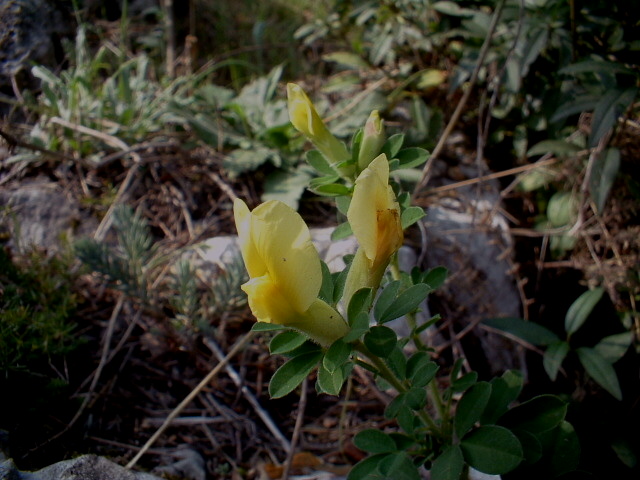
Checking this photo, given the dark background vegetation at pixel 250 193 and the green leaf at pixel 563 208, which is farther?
the green leaf at pixel 563 208

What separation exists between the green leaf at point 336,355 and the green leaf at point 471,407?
45 cm

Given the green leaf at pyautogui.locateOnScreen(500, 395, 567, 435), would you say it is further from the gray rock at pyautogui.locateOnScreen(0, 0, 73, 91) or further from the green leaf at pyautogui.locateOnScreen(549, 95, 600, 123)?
the gray rock at pyautogui.locateOnScreen(0, 0, 73, 91)

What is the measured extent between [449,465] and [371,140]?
2.33 ft

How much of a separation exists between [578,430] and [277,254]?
1.38 metres

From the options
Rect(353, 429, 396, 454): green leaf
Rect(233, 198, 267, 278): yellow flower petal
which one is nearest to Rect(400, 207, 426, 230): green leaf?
Rect(233, 198, 267, 278): yellow flower petal

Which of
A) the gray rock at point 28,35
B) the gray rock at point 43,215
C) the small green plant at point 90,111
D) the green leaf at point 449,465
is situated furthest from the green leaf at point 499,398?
the gray rock at point 28,35

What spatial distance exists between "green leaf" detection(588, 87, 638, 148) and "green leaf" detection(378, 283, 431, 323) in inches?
44.7

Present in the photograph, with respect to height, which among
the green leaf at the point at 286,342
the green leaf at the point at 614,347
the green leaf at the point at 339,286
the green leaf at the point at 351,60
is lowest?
the green leaf at the point at 614,347

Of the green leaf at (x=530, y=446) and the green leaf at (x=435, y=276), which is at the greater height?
the green leaf at (x=435, y=276)

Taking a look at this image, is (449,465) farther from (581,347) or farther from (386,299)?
(581,347)

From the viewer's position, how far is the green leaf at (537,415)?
1.37 meters

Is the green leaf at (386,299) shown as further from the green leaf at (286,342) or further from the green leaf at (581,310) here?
the green leaf at (581,310)

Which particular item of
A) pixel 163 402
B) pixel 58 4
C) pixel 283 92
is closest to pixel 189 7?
pixel 58 4

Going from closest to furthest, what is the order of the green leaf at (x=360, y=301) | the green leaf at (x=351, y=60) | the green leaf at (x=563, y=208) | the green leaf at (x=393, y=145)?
the green leaf at (x=360, y=301), the green leaf at (x=393, y=145), the green leaf at (x=563, y=208), the green leaf at (x=351, y=60)
